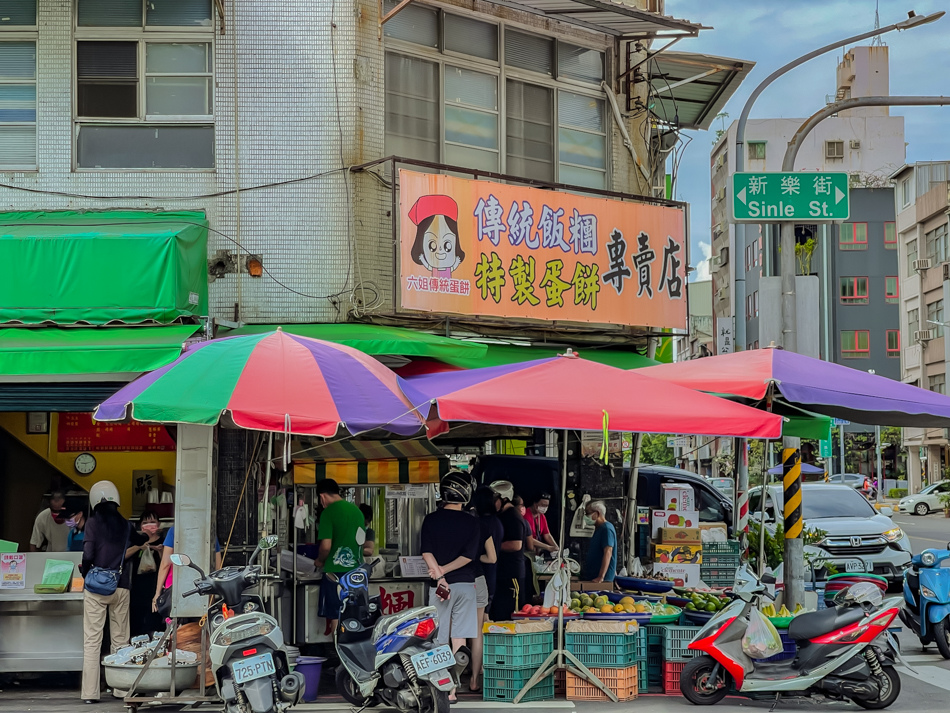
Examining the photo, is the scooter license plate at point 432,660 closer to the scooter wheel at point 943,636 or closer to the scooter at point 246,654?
the scooter at point 246,654

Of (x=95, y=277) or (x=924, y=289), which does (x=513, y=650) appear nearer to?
(x=95, y=277)

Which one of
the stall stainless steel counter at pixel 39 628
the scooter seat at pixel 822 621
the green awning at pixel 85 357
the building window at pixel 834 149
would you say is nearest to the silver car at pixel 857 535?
the scooter seat at pixel 822 621

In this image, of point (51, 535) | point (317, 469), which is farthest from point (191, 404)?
point (51, 535)

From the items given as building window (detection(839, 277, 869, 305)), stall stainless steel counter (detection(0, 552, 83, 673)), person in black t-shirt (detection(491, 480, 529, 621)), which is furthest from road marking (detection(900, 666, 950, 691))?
building window (detection(839, 277, 869, 305))

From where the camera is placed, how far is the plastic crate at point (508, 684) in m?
9.80

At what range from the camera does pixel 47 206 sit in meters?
12.8

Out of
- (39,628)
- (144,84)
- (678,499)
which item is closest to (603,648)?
(39,628)

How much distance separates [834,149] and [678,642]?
70949 millimetres

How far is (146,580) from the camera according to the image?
11.5m

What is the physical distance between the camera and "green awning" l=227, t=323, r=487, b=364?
1158 cm

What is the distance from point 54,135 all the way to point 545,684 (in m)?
8.28

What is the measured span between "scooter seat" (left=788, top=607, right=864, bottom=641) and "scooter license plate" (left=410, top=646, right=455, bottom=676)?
3.07 metres

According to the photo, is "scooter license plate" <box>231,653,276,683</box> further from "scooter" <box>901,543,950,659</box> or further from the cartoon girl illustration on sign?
"scooter" <box>901,543,950,659</box>

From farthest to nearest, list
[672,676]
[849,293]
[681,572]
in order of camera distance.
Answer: [849,293], [681,572], [672,676]
